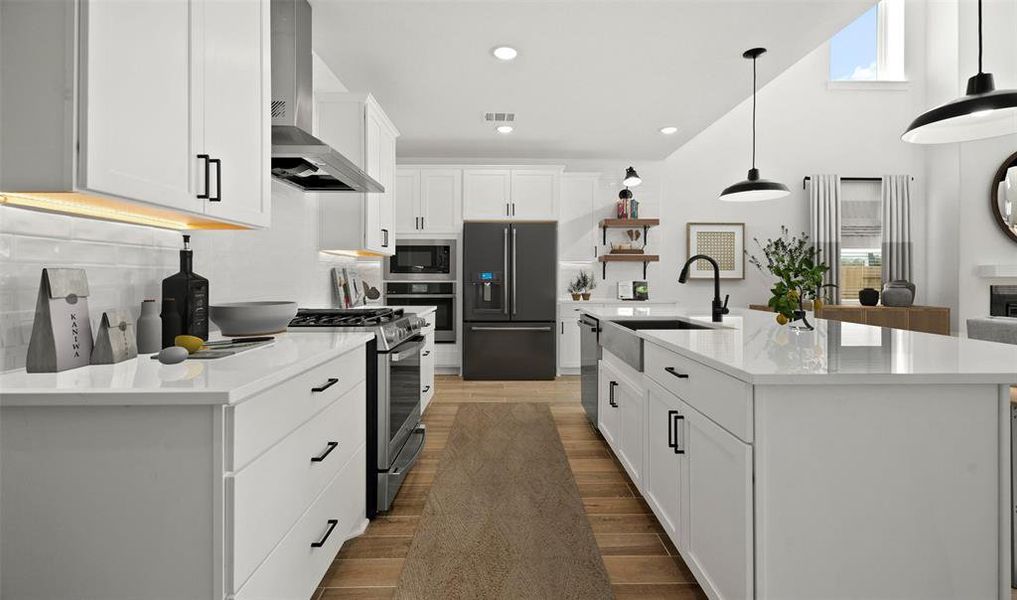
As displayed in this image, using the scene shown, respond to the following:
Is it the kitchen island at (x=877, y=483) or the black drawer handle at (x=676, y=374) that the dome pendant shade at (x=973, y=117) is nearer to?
the kitchen island at (x=877, y=483)

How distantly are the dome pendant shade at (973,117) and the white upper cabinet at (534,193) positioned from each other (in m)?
3.61

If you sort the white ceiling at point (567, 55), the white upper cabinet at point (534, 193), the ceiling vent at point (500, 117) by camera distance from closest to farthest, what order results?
the white ceiling at point (567, 55) < the ceiling vent at point (500, 117) < the white upper cabinet at point (534, 193)

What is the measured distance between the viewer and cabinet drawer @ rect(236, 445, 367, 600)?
4.07 ft

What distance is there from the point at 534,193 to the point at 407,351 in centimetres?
339

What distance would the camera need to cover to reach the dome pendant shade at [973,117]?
1699 mm

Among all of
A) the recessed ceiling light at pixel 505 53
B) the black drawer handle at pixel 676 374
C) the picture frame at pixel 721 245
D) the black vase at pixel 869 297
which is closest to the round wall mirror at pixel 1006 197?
the black vase at pixel 869 297

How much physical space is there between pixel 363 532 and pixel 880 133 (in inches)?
299

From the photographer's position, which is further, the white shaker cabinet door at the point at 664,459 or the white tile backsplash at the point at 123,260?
→ the white shaker cabinet door at the point at 664,459

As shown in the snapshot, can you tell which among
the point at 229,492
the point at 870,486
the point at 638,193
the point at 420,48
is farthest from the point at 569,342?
the point at 229,492

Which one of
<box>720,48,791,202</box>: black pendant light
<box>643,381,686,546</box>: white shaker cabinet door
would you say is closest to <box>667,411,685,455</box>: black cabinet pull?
<box>643,381,686,546</box>: white shaker cabinet door

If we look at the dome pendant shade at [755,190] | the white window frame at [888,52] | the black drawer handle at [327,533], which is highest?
the white window frame at [888,52]

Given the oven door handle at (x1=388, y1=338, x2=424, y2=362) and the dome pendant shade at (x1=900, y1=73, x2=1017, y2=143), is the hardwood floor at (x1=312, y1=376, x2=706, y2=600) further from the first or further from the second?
the dome pendant shade at (x1=900, y1=73, x2=1017, y2=143)

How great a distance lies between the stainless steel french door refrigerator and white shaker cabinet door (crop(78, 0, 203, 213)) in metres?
4.01

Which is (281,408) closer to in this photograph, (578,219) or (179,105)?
(179,105)
